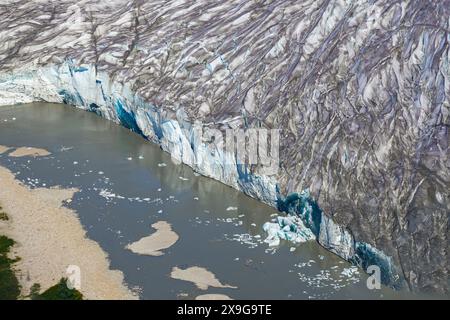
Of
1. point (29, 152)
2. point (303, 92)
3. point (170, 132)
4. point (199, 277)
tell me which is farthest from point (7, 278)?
point (303, 92)

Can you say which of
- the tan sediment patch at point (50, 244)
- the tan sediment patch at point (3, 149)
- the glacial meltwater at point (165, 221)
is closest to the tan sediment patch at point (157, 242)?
the glacial meltwater at point (165, 221)

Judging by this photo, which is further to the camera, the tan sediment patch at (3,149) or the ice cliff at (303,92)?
the tan sediment patch at (3,149)

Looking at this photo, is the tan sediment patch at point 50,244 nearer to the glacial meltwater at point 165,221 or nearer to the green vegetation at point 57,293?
the green vegetation at point 57,293

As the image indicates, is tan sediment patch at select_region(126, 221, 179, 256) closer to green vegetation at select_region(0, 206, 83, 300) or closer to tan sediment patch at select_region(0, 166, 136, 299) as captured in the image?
tan sediment patch at select_region(0, 166, 136, 299)

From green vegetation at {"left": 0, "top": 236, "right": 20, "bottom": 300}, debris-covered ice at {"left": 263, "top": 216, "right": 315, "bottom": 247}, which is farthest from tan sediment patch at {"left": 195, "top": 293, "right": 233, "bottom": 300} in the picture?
green vegetation at {"left": 0, "top": 236, "right": 20, "bottom": 300}

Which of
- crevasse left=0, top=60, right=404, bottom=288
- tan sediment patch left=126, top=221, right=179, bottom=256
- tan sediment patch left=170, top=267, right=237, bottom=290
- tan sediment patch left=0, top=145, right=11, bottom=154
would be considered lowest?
tan sediment patch left=170, top=267, right=237, bottom=290
